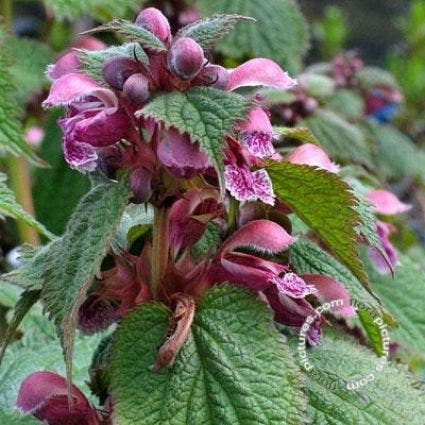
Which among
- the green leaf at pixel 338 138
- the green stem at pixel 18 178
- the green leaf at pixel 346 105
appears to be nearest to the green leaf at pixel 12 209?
the green stem at pixel 18 178

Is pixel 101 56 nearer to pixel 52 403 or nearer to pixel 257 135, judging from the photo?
pixel 257 135

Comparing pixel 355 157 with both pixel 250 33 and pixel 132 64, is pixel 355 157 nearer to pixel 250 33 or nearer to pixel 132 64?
pixel 250 33

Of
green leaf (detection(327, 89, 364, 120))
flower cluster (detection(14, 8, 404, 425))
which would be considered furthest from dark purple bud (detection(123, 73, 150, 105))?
green leaf (detection(327, 89, 364, 120))

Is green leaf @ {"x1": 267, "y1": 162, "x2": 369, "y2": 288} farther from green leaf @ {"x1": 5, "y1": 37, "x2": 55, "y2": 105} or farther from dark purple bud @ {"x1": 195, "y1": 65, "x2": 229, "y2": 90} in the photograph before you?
green leaf @ {"x1": 5, "y1": 37, "x2": 55, "y2": 105}

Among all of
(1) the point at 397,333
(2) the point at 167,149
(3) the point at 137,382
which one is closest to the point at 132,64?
(2) the point at 167,149

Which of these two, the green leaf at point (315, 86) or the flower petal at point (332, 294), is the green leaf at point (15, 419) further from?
the green leaf at point (315, 86)

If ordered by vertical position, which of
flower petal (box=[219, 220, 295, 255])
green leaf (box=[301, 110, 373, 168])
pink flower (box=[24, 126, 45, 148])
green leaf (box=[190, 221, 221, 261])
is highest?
flower petal (box=[219, 220, 295, 255])
